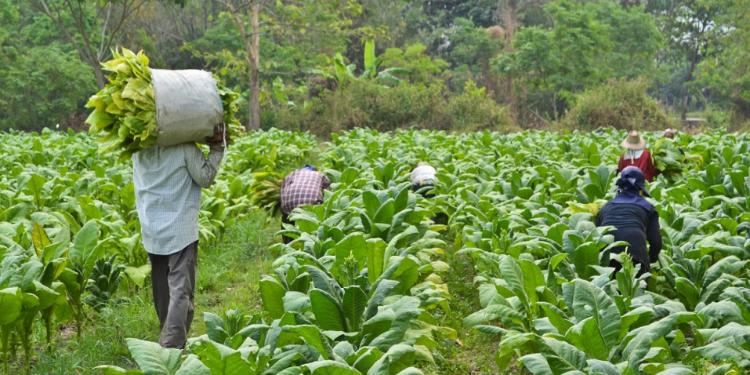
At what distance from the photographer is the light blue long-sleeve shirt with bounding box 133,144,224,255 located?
5.90 meters

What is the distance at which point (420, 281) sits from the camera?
276 inches

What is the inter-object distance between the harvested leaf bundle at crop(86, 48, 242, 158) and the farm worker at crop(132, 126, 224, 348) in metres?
0.15

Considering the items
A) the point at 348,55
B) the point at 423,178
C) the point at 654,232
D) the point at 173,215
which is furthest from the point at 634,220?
the point at 348,55

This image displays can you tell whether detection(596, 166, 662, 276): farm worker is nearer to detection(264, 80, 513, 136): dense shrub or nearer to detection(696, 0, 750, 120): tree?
detection(264, 80, 513, 136): dense shrub

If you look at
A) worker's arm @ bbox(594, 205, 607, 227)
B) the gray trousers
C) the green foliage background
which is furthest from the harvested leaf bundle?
the green foliage background

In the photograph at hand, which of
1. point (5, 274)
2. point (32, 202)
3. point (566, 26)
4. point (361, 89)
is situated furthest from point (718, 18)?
point (5, 274)

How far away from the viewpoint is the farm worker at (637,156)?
1055cm

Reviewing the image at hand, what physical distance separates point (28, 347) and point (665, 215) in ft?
18.2

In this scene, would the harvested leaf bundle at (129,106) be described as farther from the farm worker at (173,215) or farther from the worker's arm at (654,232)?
the worker's arm at (654,232)

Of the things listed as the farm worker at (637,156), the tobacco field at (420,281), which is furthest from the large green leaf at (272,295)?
the farm worker at (637,156)

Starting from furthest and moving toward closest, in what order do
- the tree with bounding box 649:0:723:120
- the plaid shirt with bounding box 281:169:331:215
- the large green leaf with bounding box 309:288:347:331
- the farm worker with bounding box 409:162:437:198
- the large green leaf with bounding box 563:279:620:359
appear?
1. the tree with bounding box 649:0:723:120
2. the farm worker with bounding box 409:162:437:198
3. the plaid shirt with bounding box 281:169:331:215
4. the large green leaf with bounding box 309:288:347:331
5. the large green leaf with bounding box 563:279:620:359

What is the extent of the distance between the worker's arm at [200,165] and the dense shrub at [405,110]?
2380 centimetres

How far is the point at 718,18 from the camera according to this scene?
3894 cm

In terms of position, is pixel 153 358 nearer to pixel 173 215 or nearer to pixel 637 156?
pixel 173 215
